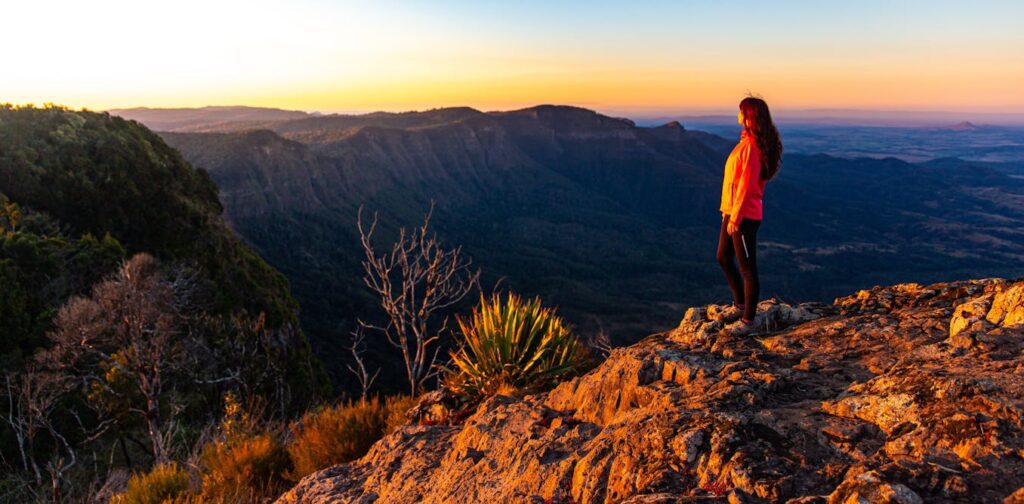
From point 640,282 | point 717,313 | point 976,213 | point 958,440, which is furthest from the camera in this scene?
point 976,213

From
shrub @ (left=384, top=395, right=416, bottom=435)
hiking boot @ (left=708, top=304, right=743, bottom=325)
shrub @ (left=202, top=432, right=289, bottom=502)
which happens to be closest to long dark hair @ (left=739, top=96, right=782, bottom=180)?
hiking boot @ (left=708, top=304, right=743, bottom=325)

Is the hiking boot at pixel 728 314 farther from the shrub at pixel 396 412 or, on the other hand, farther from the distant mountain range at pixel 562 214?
the distant mountain range at pixel 562 214

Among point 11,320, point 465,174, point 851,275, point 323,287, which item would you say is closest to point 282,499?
point 11,320

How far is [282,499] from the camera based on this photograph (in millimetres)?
3383

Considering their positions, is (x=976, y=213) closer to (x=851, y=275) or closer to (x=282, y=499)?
(x=851, y=275)

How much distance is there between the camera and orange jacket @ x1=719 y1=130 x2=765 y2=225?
383 cm

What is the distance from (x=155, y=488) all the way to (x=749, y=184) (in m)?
4.95

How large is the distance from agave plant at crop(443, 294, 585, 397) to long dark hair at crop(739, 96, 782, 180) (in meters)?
2.06

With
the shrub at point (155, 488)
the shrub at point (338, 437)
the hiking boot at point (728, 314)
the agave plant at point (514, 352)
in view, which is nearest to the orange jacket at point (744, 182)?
the hiking boot at point (728, 314)

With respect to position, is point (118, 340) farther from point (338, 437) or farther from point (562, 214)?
point (562, 214)

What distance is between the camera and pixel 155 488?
3.88 metres

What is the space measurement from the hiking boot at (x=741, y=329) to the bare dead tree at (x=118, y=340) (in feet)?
34.0

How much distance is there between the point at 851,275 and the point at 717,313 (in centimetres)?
12391

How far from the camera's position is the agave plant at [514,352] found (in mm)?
4152
